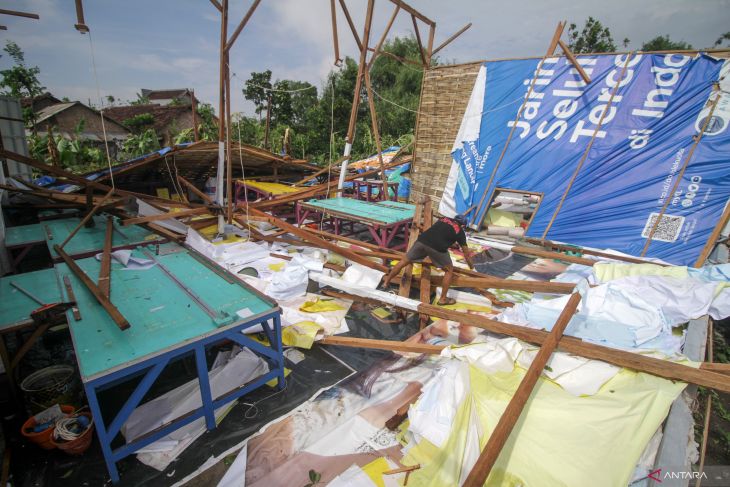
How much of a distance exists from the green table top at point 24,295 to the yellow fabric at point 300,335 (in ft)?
8.30

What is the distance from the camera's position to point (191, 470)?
2688mm

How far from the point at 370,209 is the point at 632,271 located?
16.9 feet

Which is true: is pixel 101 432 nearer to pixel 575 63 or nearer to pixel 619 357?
pixel 619 357

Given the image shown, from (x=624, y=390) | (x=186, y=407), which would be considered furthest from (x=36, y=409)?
(x=624, y=390)

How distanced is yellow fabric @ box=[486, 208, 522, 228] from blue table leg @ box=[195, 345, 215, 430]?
889cm

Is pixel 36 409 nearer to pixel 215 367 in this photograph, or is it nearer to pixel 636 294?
pixel 215 367

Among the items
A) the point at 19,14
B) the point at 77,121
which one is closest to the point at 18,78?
the point at 77,121

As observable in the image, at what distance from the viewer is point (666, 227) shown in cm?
730

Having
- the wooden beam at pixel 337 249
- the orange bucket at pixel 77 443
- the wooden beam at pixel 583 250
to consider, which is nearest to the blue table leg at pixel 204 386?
the orange bucket at pixel 77 443

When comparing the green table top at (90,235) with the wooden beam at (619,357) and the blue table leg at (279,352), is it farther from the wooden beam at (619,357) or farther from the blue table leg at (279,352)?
the wooden beam at (619,357)

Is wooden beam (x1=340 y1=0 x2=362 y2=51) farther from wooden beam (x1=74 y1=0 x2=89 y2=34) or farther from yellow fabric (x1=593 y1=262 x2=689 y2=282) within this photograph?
yellow fabric (x1=593 y1=262 x2=689 y2=282)

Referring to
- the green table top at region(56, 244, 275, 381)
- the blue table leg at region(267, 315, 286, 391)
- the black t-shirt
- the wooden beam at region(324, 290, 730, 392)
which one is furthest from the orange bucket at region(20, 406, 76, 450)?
the black t-shirt

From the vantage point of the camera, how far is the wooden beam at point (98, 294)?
114 inches

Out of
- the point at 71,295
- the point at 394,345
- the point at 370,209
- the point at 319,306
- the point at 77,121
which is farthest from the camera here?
the point at 77,121
